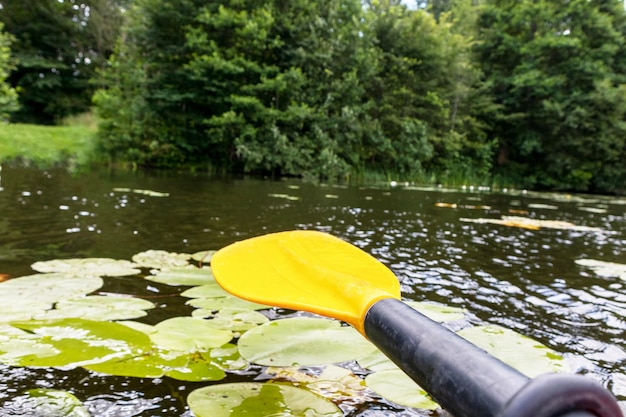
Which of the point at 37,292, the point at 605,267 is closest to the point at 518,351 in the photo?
the point at 37,292

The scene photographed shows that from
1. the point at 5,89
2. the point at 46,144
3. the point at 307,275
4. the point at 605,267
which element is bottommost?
the point at 605,267

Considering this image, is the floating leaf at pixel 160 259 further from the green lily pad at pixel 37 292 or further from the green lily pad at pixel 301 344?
the green lily pad at pixel 301 344

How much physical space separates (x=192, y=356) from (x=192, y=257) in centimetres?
119

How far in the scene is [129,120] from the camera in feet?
34.1

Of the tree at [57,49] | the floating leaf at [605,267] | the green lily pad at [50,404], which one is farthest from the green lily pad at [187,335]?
the tree at [57,49]

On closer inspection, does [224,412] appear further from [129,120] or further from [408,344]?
[129,120]

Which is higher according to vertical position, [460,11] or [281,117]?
[460,11]

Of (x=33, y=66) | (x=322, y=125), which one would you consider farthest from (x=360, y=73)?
(x=33, y=66)

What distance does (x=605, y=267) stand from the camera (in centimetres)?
250

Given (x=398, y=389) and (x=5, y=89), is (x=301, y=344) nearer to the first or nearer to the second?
(x=398, y=389)

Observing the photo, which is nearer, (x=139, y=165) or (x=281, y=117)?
(x=281, y=117)

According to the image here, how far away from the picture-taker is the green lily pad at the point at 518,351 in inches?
43.2

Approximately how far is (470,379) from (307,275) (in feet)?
2.37

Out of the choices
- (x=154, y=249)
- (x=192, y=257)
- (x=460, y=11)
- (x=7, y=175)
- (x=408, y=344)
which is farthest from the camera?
(x=460, y=11)
